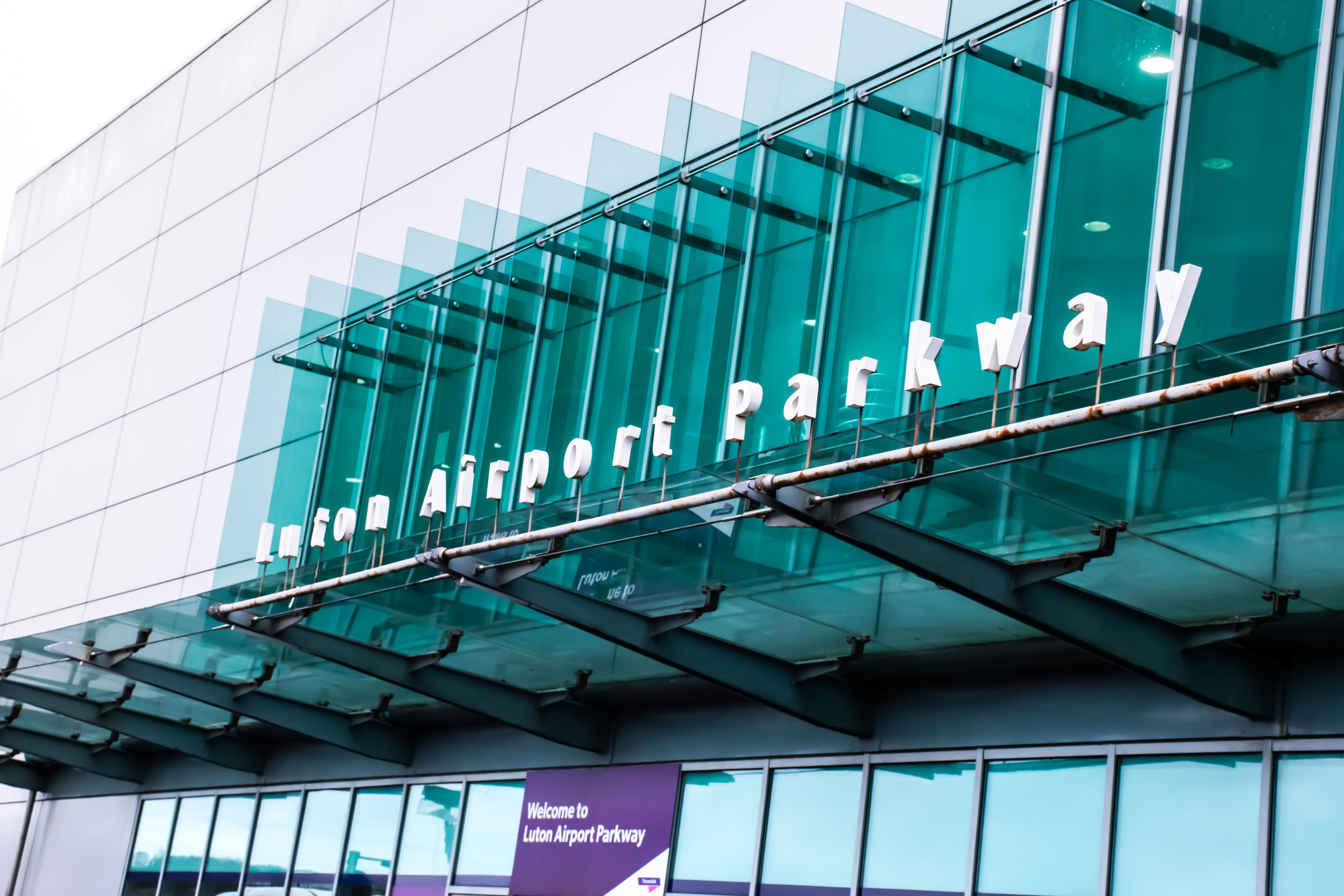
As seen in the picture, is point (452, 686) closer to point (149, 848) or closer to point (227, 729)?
point (227, 729)

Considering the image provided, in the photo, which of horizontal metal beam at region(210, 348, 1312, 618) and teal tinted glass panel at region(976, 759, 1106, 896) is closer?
horizontal metal beam at region(210, 348, 1312, 618)

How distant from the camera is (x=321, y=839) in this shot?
19.2m

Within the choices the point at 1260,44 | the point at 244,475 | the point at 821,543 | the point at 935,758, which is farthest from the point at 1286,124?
the point at 244,475

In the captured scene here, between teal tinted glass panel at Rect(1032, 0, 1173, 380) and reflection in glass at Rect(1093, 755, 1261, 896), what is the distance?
2.93m

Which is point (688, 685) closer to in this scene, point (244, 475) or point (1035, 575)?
point (1035, 575)

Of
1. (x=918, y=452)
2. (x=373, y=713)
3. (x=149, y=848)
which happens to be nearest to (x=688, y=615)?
(x=918, y=452)

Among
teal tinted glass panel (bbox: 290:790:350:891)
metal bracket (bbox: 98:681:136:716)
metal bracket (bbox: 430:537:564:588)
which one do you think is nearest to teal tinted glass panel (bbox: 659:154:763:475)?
metal bracket (bbox: 430:537:564:588)

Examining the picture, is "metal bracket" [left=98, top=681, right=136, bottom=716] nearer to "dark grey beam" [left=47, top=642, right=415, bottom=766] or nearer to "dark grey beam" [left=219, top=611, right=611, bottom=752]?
"dark grey beam" [left=47, top=642, right=415, bottom=766]

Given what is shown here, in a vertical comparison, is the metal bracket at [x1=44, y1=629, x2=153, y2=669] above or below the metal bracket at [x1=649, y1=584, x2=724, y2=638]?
below

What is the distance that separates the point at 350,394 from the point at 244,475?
122 inches

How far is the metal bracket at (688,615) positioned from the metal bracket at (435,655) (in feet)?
8.63

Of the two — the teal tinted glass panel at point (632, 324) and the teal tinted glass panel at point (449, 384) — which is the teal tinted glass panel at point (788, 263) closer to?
the teal tinted glass panel at point (632, 324)

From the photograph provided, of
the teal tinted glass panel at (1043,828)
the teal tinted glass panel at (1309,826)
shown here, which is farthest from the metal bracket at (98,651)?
the teal tinted glass panel at (1309,826)

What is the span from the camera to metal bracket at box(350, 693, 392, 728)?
17.1 m
